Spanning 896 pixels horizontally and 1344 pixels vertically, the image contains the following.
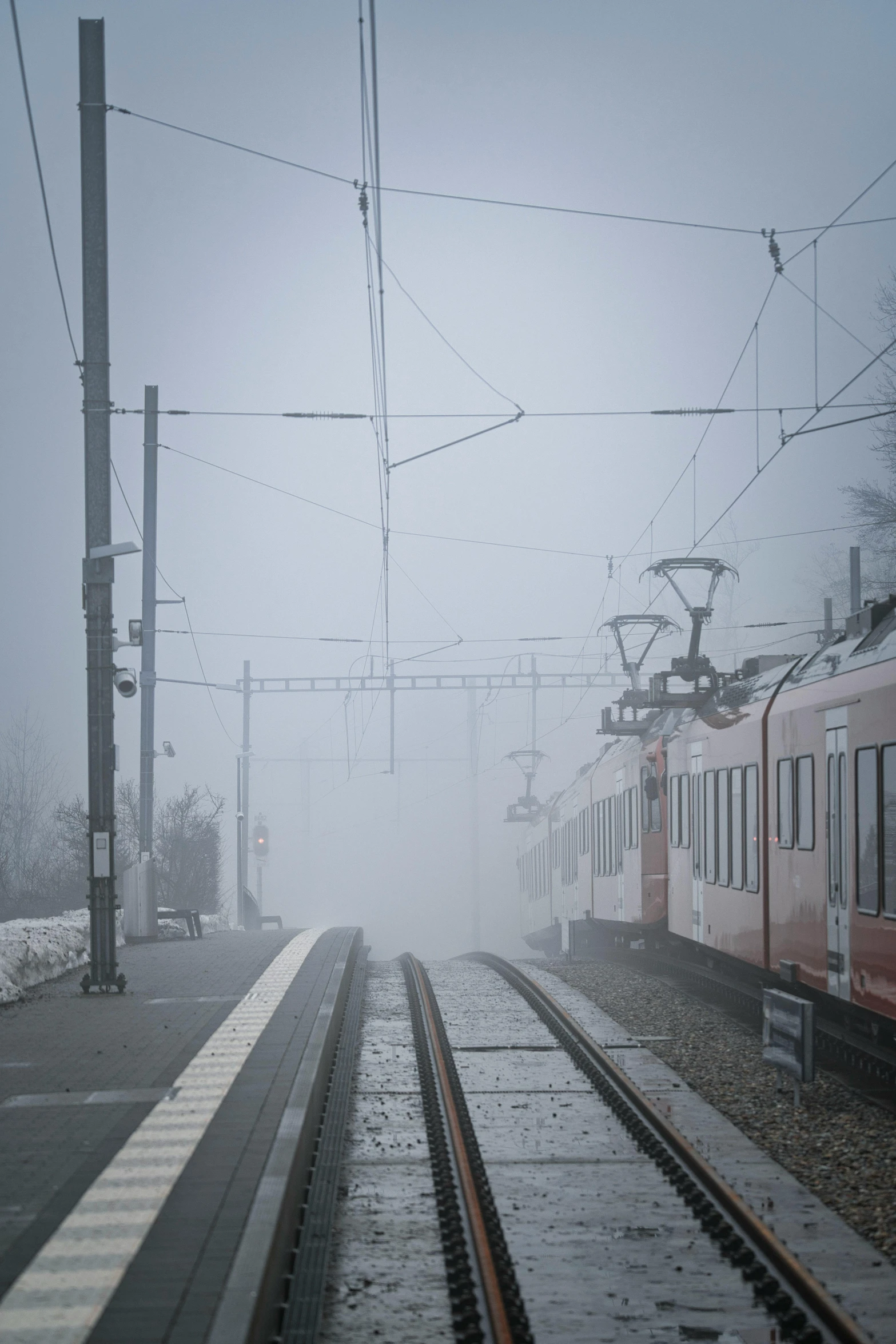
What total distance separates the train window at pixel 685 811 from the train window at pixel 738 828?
2625 millimetres

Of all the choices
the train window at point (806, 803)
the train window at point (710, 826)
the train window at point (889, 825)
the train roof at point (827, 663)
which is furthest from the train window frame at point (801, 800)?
the train window at point (710, 826)

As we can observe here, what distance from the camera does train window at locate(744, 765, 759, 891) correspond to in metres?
14.4

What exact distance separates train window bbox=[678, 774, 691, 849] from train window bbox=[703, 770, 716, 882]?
3.15ft

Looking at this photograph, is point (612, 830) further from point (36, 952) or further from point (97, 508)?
point (97, 508)

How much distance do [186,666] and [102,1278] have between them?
162 m

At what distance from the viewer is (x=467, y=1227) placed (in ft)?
22.8

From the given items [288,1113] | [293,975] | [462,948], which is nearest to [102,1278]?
[288,1113]

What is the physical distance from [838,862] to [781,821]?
6.78 ft

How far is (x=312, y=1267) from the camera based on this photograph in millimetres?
6266

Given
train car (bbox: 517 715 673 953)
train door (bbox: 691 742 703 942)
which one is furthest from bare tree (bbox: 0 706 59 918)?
train door (bbox: 691 742 703 942)

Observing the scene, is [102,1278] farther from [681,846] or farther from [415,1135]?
[681,846]

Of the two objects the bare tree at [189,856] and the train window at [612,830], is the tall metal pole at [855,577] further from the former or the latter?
the bare tree at [189,856]

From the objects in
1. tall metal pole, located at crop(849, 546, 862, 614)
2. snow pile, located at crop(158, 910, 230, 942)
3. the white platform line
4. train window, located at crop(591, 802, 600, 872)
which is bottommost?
snow pile, located at crop(158, 910, 230, 942)

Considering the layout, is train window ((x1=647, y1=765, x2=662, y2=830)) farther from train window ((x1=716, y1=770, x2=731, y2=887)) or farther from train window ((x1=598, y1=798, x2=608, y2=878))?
train window ((x1=598, y1=798, x2=608, y2=878))
